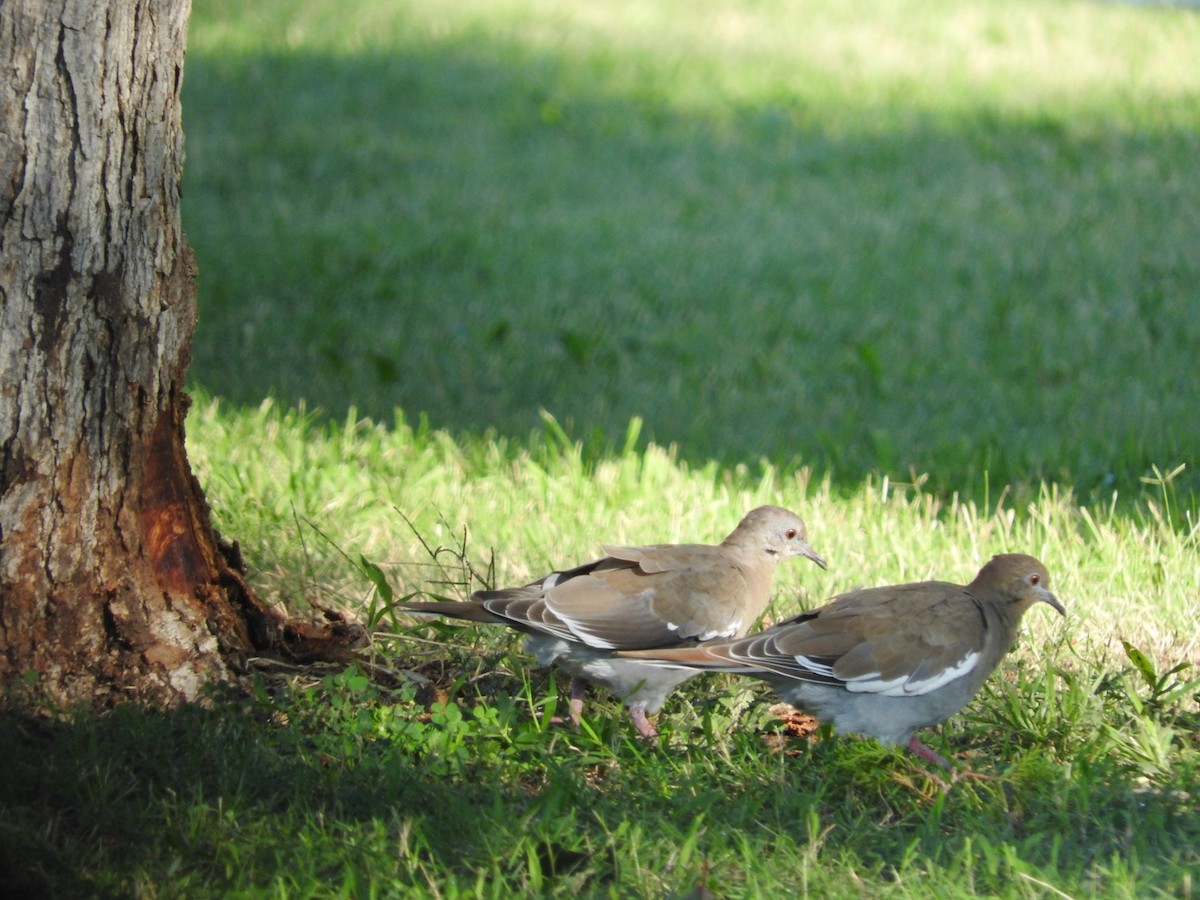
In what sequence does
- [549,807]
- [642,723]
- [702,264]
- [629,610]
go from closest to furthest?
1. [549,807]
2. [642,723]
3. [629,610]
4. [702,264]

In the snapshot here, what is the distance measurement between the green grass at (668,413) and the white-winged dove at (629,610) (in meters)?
0.14

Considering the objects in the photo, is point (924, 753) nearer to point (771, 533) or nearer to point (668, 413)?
point (771, 533)

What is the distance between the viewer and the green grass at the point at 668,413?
3.50 m

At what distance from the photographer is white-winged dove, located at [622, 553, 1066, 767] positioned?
13.1ft

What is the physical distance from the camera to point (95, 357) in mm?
3779

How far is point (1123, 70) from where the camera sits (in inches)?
537

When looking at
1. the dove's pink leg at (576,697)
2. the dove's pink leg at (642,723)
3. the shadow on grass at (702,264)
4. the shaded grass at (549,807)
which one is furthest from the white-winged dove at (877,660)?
the shadow on grass at (702,264)

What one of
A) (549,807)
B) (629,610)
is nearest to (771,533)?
(629,610)

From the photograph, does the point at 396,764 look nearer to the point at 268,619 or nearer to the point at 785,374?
the point at 268,619

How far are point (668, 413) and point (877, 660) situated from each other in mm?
3915

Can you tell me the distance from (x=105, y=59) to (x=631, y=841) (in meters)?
2.43

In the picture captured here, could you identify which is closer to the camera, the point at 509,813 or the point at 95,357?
the point at 509,813

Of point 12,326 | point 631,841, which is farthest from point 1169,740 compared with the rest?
point 12,326

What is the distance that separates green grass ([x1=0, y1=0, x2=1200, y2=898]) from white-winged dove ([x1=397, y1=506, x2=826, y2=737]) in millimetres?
143
